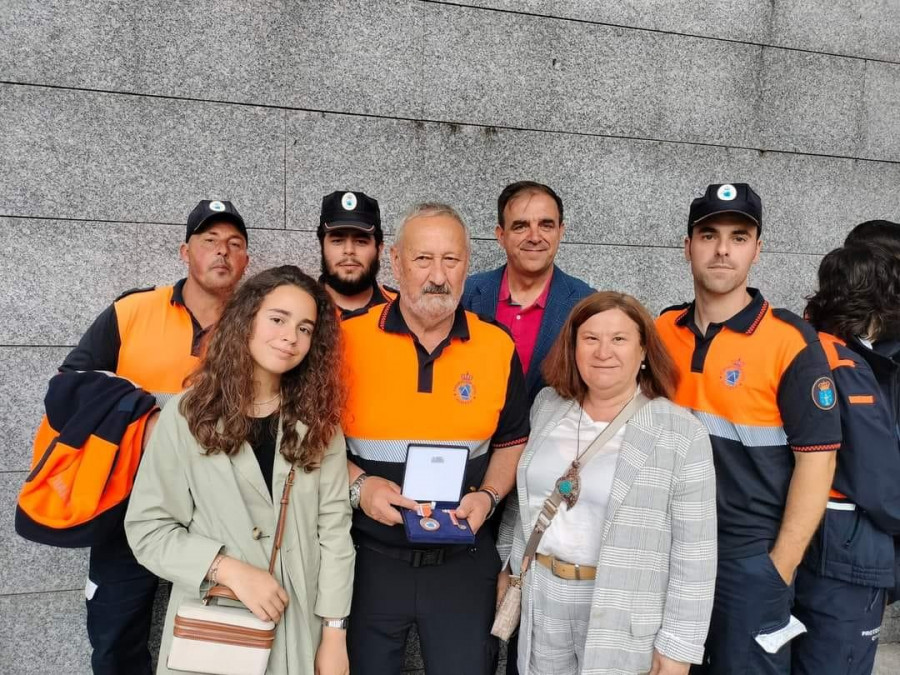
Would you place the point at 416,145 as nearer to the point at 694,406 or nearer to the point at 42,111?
the point at 42,111

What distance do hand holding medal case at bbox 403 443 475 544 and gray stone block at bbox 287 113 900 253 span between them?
180cm

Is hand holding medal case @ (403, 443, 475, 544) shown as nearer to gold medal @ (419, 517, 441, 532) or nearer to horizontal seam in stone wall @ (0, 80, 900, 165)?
gold medal @ (419, 517, 441, 532)

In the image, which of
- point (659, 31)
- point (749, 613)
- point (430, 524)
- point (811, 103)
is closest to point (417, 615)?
point (430, 524)

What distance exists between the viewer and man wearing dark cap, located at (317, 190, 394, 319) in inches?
142

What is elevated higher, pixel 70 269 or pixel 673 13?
pixel 673 13

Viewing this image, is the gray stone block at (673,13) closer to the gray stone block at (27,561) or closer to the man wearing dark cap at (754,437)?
the man wearing dark cap at (754,437)

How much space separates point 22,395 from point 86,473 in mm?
1384

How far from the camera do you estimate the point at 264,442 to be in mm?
2477

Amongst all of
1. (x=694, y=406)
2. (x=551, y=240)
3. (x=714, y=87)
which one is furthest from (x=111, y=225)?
(x=714, y=87)

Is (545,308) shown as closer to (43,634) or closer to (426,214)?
(426,214)

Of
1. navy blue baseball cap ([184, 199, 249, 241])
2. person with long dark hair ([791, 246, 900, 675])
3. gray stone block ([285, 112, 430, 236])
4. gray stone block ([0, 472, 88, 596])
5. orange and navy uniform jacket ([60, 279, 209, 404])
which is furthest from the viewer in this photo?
gray stone block ([285, 112, 430, 236])

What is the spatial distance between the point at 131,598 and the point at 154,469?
4.19ft

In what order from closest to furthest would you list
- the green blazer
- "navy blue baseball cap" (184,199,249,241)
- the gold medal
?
the green blazer < the gold medal < "navy blue baseball cap" (184,199,249,241)

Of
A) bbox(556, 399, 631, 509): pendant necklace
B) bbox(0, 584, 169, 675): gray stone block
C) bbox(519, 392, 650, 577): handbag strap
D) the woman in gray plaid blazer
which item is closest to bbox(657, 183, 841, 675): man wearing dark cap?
the woman in gray plaid blazer
